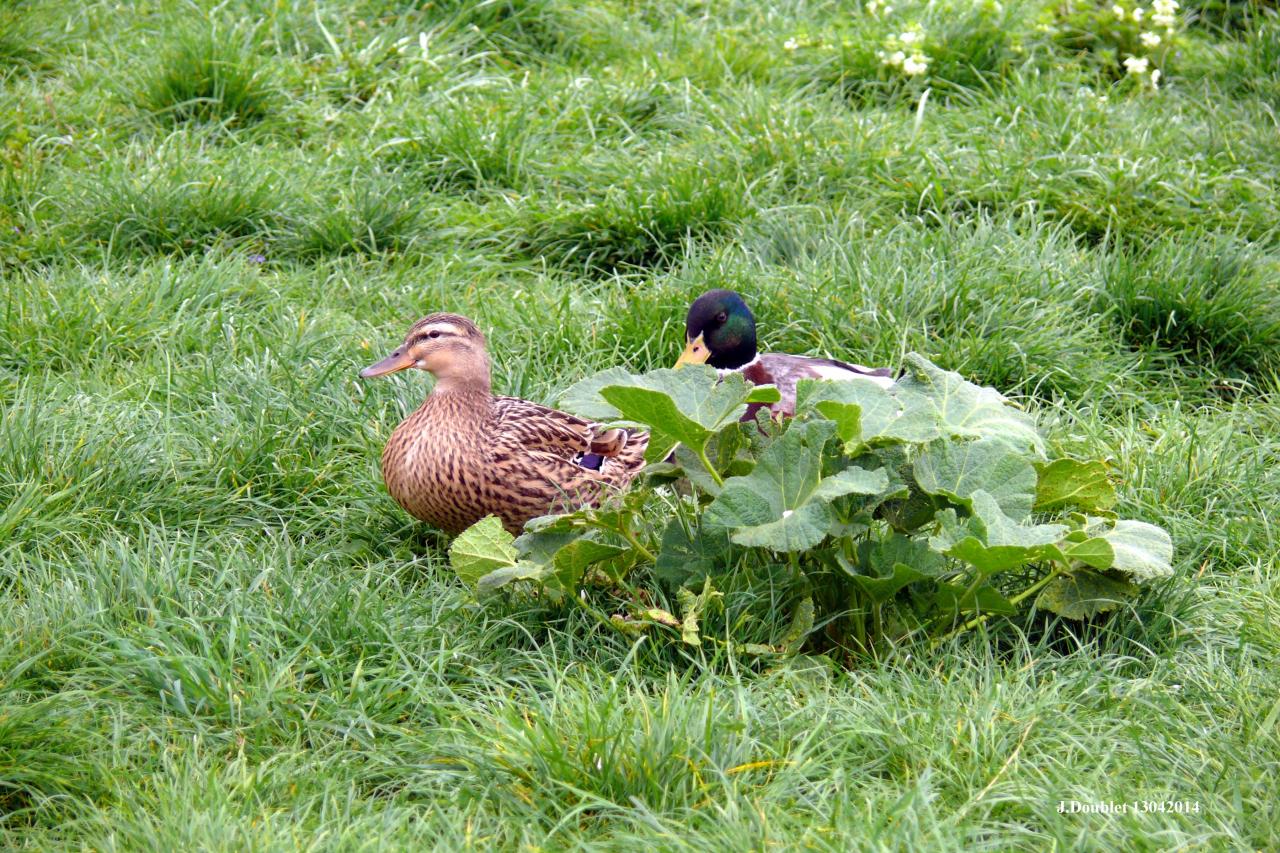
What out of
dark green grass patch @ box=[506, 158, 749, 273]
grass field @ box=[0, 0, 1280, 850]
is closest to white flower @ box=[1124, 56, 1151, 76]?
grass field @ box=[0, 0, 1280, 850]

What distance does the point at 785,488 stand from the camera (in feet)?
10.0

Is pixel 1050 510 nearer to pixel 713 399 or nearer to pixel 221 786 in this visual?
pixel 713 399

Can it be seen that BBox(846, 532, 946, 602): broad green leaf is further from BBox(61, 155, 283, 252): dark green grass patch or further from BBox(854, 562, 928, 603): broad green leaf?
BBox(61, 155, 283, 252): dark green grass patch

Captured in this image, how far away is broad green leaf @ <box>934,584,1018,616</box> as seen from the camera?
313 cm

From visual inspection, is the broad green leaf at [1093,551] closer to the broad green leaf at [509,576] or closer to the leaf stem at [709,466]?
the leaf stem at [709,466]

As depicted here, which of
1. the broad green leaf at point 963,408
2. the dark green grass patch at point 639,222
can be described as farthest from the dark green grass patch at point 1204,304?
the broad green leaf at point 963,408

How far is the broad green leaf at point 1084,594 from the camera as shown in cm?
326

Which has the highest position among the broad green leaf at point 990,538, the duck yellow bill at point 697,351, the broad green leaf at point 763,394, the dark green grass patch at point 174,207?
the broad green leaf at point 763,394

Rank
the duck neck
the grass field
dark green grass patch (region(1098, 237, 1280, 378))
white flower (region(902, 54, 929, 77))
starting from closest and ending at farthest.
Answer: the grass field < the duck neck < dark green grass patch (region(1098, 237, 1280, 378)) < white flower (region(902, 54, 929, 77))

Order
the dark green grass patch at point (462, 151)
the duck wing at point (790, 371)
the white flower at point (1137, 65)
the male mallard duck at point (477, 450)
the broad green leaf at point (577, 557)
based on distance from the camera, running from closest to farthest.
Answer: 1. the broad green leaf at point (577, 557)
2. the male mallard duck at point (477, 450)
3. the duck wing at point (790, 371)
4. the dark green grass patch at point (462, 151)
5. the white flower at point (1137, 65)

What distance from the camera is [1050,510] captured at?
363 centimetres

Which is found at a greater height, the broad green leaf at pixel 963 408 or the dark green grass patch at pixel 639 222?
the broad green leaf at pixel 963 408

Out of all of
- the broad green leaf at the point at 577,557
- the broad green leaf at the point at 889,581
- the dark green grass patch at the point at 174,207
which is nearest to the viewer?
the broad green leaf at the point at 889,581

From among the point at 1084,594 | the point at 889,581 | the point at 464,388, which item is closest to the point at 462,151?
the point at 464,388
